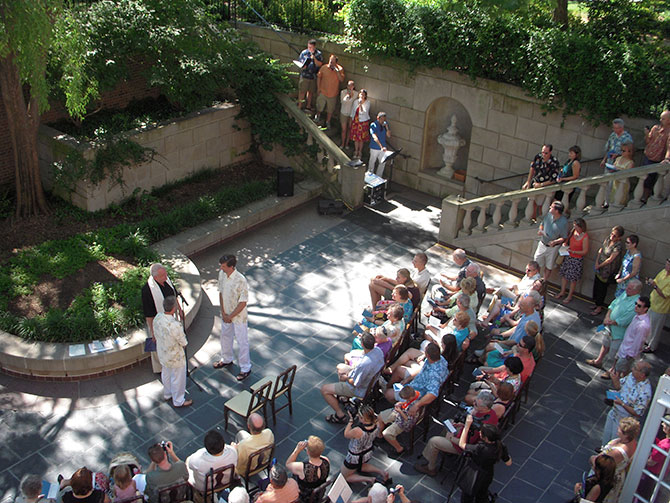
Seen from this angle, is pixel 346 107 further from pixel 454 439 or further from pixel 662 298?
pixel 454 439

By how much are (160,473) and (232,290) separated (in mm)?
2992

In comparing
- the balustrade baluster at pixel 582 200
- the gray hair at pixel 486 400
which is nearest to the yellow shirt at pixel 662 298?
the balustrade baluster at pixel 582 200

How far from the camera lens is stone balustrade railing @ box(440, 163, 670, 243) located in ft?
38.6

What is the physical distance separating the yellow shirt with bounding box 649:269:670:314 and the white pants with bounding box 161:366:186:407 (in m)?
6.96

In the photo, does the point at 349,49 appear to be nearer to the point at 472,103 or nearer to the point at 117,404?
the point at 472,103

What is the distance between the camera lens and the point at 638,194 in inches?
468

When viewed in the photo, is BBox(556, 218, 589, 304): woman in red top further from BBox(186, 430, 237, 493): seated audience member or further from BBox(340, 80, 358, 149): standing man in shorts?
BBox(186, 430, 237, 493): seated audience member

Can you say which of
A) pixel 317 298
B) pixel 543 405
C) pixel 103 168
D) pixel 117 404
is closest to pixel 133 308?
pixel 117 404

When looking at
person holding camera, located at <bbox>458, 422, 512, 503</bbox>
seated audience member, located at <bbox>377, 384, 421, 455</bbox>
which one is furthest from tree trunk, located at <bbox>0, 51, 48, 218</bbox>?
person holding camera, located at <bbox>458, 422, 512, 503</bbox>

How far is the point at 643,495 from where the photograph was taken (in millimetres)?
7648

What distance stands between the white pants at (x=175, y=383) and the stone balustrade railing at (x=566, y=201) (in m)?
6.69

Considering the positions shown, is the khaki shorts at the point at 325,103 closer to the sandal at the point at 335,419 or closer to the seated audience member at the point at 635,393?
the sandal at the point at 335,419

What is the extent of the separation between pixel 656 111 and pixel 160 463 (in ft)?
33.5

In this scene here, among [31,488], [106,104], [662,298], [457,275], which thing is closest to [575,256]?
[662,298]
